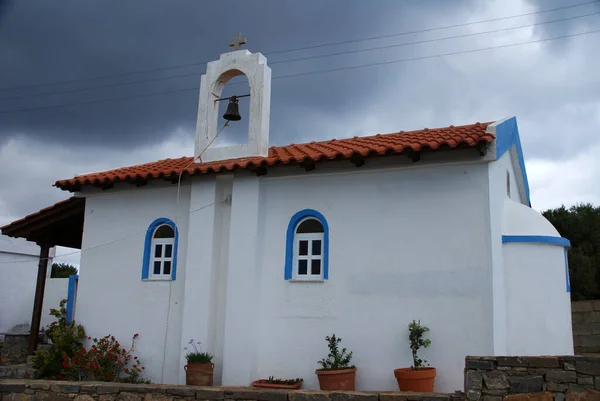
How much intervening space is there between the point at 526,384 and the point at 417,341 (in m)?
2.36

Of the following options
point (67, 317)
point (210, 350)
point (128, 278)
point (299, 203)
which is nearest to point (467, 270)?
point (299, 203)

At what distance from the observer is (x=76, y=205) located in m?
12.3

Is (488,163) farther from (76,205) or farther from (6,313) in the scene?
(6,313)

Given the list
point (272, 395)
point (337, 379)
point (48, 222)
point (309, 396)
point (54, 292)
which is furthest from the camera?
point (54, 292)

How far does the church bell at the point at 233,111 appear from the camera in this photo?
36.4 feet

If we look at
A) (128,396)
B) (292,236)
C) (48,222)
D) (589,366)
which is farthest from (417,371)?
(48,222)

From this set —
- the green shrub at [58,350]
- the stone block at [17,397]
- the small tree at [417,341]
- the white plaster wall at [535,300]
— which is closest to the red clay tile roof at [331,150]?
the white plaster wall at [535,300]

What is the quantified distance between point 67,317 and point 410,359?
24.0 ft

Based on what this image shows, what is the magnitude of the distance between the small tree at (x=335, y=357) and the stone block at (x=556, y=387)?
133 inches

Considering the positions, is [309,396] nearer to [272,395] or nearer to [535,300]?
[272,395]

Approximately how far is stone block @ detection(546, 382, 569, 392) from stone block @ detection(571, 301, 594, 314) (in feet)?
35.1

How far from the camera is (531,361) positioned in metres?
6.25

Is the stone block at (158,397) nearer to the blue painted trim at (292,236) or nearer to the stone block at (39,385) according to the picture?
the stone block at (39,385)

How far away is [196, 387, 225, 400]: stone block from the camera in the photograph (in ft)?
26.1
